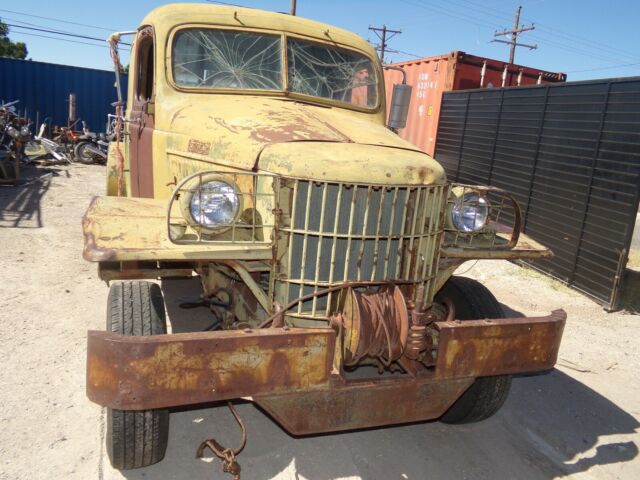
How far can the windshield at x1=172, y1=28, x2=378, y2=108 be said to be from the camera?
148 inches

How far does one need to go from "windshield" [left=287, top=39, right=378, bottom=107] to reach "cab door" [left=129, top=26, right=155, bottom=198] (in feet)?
3.50

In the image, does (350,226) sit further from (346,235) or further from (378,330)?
(378,330)

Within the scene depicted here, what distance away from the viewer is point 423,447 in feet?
10.6

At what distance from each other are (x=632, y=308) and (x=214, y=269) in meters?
5.05

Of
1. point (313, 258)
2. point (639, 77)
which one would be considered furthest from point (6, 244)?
point (639, 77)

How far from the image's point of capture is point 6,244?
6.44m

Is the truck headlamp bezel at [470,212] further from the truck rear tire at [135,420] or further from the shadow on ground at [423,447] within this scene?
the truck rear tire at [135,420]

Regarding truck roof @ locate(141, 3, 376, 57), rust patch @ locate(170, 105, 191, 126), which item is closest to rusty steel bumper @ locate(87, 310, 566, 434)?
rust patch @ locate(170, 105, 191, 126)

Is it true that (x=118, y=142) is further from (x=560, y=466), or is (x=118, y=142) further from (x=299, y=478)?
(x=560, y=466)

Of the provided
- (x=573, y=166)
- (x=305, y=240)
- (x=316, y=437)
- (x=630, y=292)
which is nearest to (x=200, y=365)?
(x=305, y=240)

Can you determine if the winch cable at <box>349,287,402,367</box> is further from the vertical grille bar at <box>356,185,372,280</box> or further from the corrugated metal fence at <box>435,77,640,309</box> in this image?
the corrugated metal fence at <box>435,77,640,309</box>

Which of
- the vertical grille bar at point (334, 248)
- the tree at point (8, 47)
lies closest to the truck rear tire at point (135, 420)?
the vertical grille bar at point (334, 248)

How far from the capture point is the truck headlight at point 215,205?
2494 millimetres

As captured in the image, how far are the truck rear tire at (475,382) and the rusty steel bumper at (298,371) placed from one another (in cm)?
53
